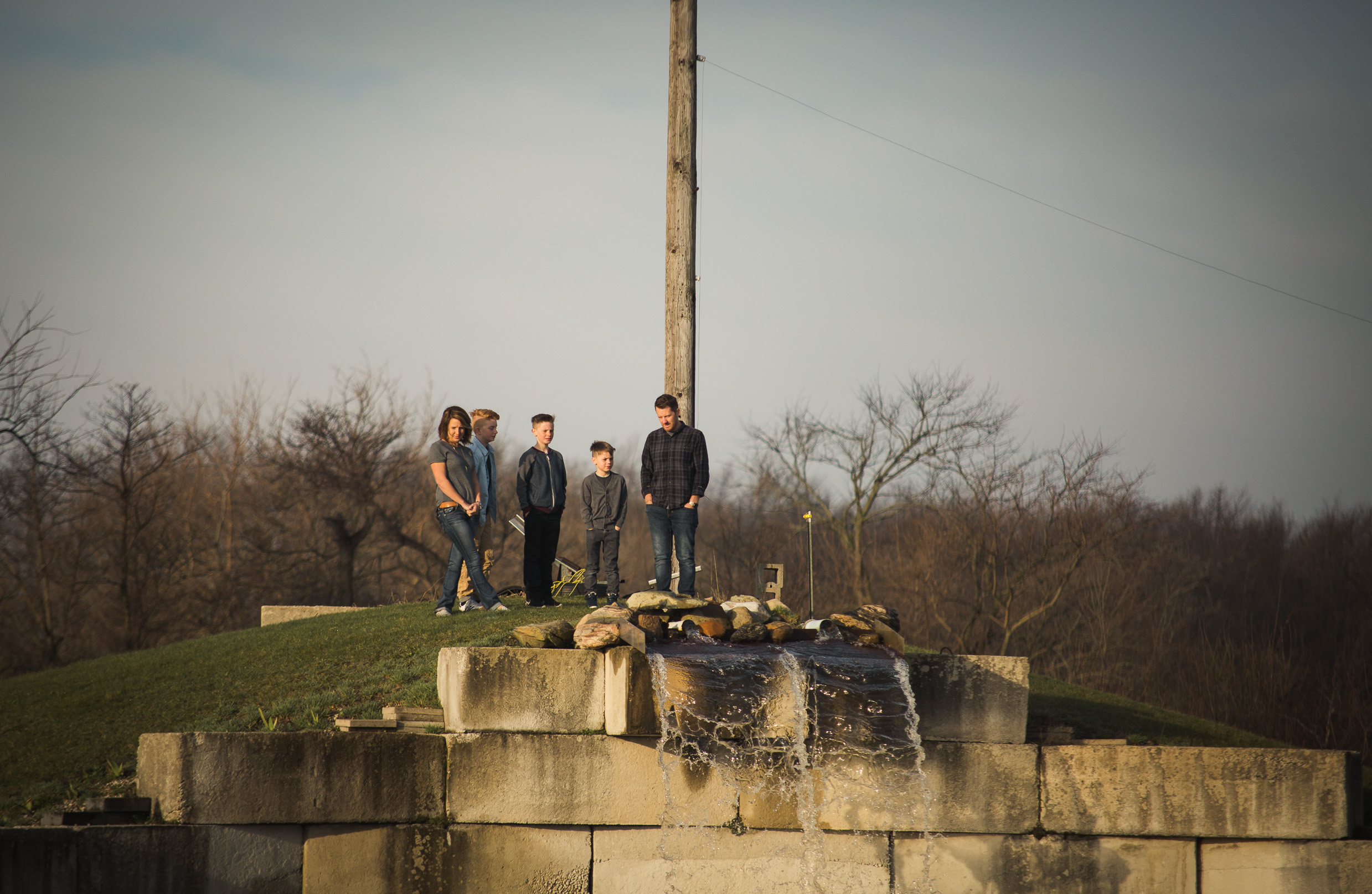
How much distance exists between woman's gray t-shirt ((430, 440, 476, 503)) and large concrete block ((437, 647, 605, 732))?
3.43 metres

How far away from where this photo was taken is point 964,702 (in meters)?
6.02

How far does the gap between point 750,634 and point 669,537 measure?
2.71m

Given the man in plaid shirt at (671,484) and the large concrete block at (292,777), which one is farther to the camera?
the man in plaid shirt at (671,484)

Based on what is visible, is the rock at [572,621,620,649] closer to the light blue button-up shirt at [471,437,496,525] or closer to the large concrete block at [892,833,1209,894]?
the large concrete block at [892,833,1209,894]

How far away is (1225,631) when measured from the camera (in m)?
26.0

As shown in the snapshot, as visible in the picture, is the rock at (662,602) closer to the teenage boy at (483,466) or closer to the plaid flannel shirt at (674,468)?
the plaid flannel shirt at (674,468)

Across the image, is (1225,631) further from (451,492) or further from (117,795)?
(117,795)

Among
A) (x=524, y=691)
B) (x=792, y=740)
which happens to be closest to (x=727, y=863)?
(x=792, y=740)

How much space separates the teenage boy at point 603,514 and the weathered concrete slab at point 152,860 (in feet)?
14.1

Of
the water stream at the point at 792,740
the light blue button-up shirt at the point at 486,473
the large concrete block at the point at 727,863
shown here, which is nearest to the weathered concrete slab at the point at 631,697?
the water stream at the point at 792,740

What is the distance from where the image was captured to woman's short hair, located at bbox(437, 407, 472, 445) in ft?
30.0

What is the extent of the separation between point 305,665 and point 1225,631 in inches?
1009

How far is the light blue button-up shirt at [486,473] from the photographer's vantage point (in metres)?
9.60

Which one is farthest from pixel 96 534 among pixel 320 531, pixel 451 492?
pixel 451 492
